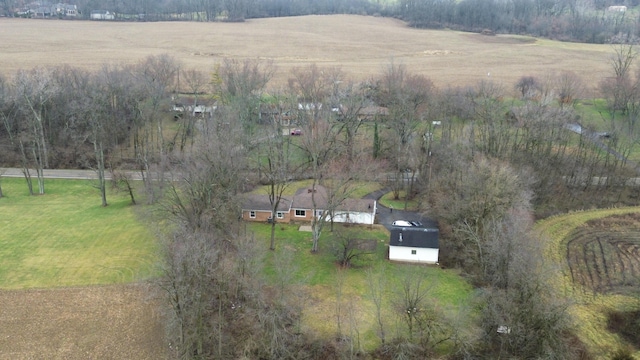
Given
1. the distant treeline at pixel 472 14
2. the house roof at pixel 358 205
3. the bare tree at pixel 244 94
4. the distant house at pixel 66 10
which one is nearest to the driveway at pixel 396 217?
the house roof at pixel 358 205

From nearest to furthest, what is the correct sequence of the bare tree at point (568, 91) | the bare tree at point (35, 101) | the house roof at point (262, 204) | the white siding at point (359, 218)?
the white siding at point (359, 218)
the house roof at point (262, 204)
the bare tree at point (35, 101)
the bare tree at point (568, 91)

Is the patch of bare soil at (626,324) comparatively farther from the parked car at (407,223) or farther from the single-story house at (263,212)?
the single-story house at (263,212)

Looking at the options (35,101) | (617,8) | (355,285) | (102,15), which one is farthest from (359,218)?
(617,8)

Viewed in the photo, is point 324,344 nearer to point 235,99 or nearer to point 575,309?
point 575,309

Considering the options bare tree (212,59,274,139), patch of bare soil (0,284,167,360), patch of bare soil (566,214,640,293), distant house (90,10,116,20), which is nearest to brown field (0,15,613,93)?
distant house (90,10,116,20)

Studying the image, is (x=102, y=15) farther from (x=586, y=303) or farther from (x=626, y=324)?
(x=626, y=324)

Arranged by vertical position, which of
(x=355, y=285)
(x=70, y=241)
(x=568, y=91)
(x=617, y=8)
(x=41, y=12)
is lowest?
(x=355, y=285)
